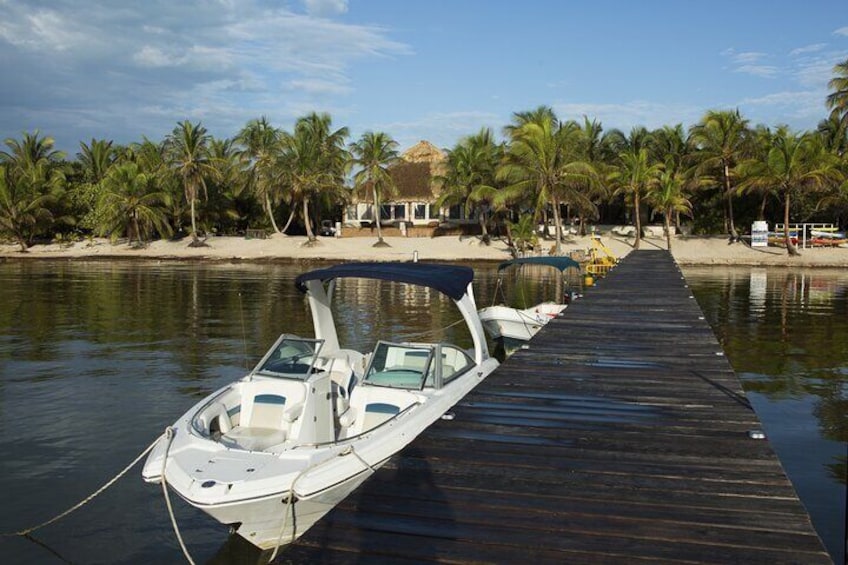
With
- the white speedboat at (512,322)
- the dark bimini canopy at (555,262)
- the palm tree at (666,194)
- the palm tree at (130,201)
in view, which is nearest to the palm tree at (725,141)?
→ the palm tree at (666,194)

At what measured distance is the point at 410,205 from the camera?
214 ft

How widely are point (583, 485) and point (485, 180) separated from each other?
1993 inches

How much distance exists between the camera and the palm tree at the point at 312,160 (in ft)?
186

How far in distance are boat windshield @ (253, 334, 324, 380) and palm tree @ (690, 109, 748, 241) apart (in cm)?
4773

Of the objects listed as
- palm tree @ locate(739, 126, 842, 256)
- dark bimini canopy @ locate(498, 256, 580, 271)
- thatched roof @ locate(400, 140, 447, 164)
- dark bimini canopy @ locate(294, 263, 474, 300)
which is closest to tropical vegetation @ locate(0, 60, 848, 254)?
palm tree @ locate(739, 126, 842, 256)

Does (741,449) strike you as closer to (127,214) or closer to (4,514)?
(4,514)

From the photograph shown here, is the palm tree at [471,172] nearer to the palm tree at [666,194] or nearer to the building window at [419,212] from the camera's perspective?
the building window at [419,212]

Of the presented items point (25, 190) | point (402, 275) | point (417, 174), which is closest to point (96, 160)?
point (25, 190)

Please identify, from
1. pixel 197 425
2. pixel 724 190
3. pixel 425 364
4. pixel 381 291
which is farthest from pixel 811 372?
pixel 724 190

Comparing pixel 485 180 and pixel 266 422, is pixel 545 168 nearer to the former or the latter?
pixel 485 180

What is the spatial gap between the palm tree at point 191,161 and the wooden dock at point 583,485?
176ft

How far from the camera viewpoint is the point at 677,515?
5.12m

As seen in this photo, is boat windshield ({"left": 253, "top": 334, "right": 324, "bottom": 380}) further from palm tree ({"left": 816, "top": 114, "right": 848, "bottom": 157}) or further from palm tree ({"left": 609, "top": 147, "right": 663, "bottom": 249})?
palm tree ({"left": 816, "top": 114, "right": 848, "bottom": 157})

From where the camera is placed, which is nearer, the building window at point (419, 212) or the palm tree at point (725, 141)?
the palm tree at point (725, 141)
